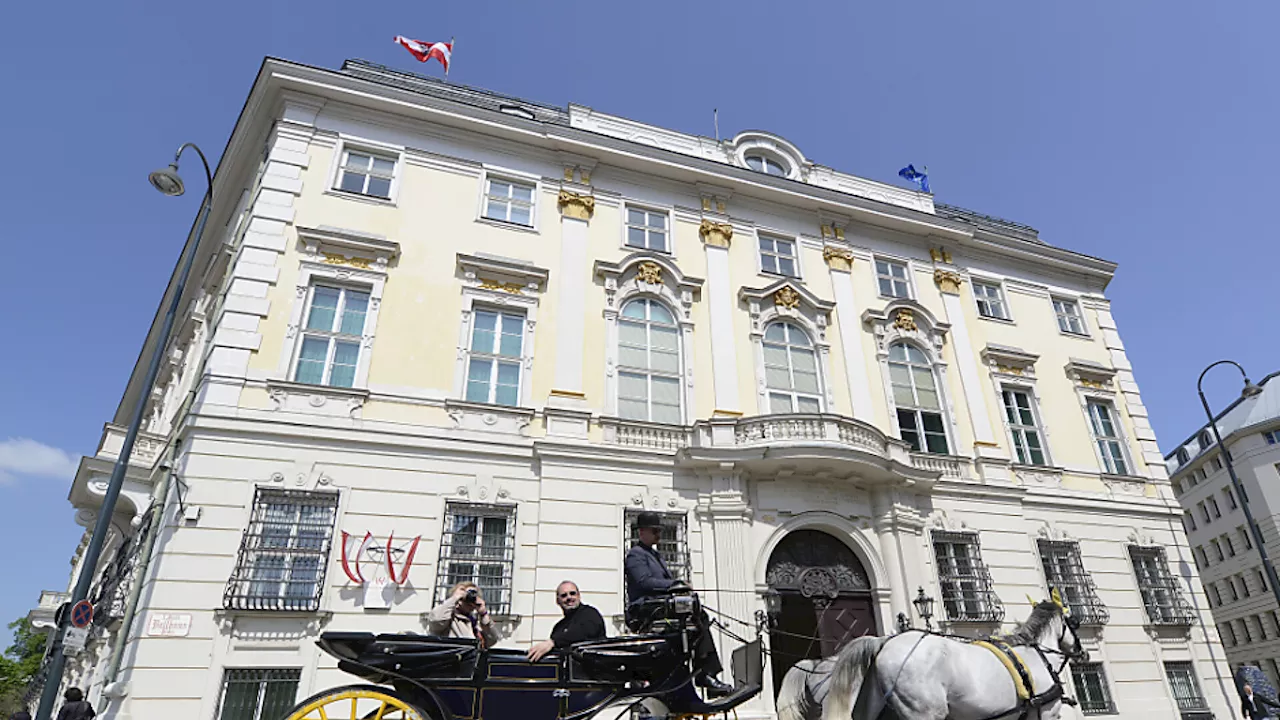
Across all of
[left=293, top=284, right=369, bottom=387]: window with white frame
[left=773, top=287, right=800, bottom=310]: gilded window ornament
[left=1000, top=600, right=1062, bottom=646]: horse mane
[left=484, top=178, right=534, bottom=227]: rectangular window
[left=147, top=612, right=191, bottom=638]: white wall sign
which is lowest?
[left=1000, top=600, right=1062, bottom=646]: horse mane

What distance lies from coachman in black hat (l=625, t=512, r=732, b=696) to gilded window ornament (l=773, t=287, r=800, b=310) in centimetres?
1068

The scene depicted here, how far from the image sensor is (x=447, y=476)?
39.9 ft

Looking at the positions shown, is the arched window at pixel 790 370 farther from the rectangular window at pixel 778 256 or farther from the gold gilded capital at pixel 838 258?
the gold gilded capital at pixel 838 258

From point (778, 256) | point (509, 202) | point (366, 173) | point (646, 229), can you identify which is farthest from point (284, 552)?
point (778, 256)

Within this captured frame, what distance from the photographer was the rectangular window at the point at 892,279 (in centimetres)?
1809

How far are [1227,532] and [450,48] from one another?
51.9 m

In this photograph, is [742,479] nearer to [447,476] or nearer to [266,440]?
[447,476]

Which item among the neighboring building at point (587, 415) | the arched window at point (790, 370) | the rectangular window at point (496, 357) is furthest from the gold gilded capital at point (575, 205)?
the arched window at point (790, 370)

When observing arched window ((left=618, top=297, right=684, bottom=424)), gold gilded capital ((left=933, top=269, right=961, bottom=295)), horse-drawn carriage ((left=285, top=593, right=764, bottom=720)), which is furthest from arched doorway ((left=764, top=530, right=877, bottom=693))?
gold gilded capital ((left=933, top=269, right=961, bottom=295))

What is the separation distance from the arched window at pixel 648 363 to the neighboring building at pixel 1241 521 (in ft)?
132

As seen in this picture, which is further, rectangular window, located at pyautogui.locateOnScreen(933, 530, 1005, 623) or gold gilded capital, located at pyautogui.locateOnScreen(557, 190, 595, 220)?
gold gilded capital, located at pyautogui.locateOnScreen(557, 190, 595, 220)

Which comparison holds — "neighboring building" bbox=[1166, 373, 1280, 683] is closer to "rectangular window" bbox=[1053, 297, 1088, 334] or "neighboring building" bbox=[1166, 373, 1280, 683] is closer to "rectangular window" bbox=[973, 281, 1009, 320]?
"rectangular window" bbox=[1053, 297, 1088, 334]

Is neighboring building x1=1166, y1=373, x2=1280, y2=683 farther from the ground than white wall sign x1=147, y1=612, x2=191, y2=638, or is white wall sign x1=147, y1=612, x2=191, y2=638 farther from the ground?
neighboring building x1=1166, y1=373, x2=1280, y2=683

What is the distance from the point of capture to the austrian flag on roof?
1694 cm
